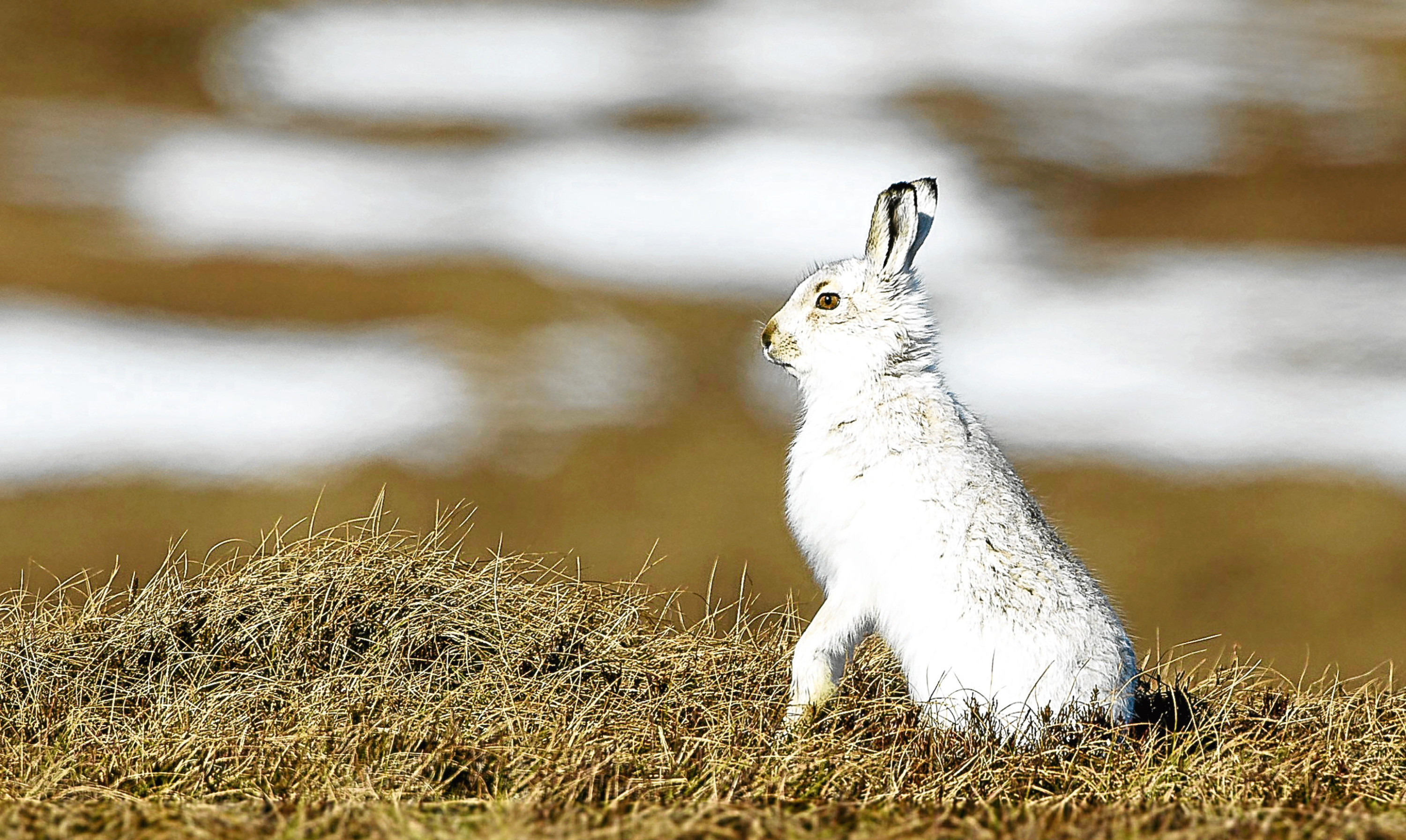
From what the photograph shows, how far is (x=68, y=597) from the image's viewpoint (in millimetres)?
5379

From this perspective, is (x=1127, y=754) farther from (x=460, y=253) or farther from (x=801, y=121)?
(x=801, y=121)

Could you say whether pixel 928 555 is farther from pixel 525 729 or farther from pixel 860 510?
pixel 525 729

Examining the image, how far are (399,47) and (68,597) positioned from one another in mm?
14711

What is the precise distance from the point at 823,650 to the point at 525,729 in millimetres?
1045

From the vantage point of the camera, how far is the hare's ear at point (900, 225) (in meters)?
4.94

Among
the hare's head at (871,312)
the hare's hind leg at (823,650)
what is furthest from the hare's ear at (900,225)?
the hare's hind leg at (823,650)

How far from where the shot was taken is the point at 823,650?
4340 millimetres

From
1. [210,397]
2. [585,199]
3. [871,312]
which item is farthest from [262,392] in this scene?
[871,312]

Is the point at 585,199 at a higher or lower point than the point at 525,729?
higher

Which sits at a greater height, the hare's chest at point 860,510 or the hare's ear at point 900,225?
the hare's ear at point 900,225

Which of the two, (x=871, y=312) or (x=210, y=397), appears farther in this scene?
(x=210, y=397)

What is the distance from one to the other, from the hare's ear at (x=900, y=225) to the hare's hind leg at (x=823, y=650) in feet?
4.51

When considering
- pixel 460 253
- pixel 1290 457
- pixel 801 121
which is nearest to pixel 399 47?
pixel 460 253

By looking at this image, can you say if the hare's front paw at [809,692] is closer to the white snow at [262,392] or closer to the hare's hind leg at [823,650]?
the hare's hind leg at [823,650]
